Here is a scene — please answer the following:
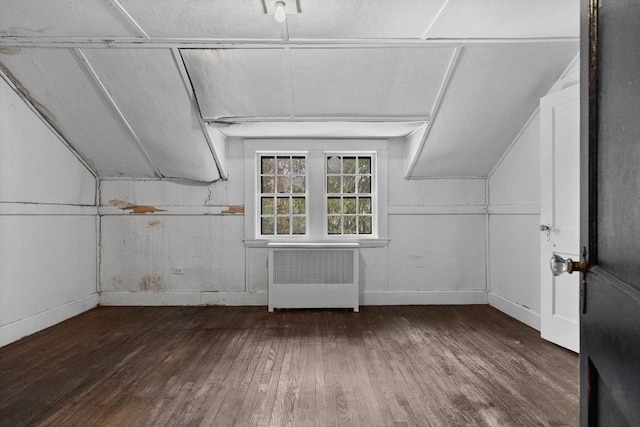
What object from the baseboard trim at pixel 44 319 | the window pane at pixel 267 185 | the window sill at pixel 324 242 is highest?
the window pane at pixel 267 185

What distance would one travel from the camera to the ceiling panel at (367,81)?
12.6 feet

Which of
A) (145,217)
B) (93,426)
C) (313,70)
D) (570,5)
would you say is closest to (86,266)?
(145,217)

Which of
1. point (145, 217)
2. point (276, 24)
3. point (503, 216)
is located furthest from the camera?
point (145, 217)

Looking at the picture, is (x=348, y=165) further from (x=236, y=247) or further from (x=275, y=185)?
(x=236, y=247)

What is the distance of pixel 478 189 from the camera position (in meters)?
5.59

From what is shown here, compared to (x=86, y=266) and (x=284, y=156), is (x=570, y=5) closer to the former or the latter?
(x=284, y=156)

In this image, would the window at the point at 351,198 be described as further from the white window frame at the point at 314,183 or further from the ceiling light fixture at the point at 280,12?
the ceiling light fixture at the point at 280,12

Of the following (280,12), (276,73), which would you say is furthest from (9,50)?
(280,12)

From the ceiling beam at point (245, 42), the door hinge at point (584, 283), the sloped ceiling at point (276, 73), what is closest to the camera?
the door hinge at point (584, 283)

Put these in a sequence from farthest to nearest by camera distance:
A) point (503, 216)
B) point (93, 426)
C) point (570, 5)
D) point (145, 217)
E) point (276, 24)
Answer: point (145, 217)
point (503, 216)
point (276, 24)
point (570, 5)
point (93, 426)

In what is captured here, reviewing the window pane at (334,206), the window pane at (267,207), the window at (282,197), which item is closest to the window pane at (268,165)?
the window at (282,197)

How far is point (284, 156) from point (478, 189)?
101 inches

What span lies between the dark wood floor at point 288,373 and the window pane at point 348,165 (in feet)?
6.43

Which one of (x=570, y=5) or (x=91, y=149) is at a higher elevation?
(x=570, y=5)
